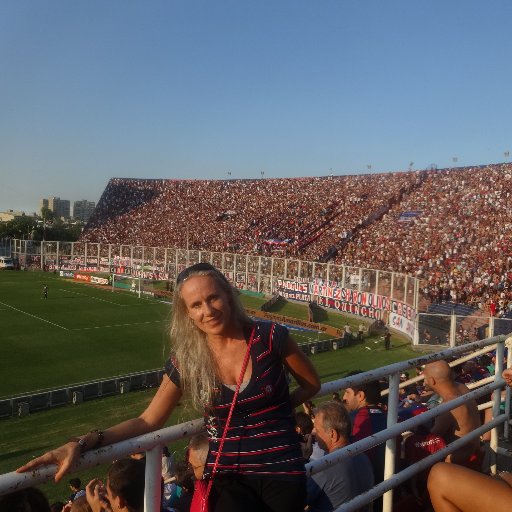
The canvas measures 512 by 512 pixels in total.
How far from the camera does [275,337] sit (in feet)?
8.83

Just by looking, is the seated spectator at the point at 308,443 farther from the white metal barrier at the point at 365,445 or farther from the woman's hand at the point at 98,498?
the woman's hand at the point at 98,498

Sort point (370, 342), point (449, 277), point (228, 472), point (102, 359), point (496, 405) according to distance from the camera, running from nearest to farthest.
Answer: point (228, 472) < point (496, 405) < point (102, 359) < point (370, 342) < point (449, 277)

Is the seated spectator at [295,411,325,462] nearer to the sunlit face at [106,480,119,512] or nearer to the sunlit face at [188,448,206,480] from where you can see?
the sunlit face at [188,448,206,480]

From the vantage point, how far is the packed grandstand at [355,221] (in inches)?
1362

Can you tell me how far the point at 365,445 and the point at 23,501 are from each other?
72.5 inches

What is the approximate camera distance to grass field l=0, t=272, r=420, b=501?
15344 mm

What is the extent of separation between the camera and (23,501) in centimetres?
234

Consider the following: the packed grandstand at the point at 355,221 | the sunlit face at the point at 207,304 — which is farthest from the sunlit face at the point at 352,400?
the packed grandstand at the point at 355,221

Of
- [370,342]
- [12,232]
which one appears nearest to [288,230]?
[370,342]

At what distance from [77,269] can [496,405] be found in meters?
58.8

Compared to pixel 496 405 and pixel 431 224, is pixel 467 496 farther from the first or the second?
pixel 431 224

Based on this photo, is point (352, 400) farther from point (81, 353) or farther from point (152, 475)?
point (81, 353)

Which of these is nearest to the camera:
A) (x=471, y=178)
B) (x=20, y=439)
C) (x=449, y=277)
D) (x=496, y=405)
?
(x=496, y=405)

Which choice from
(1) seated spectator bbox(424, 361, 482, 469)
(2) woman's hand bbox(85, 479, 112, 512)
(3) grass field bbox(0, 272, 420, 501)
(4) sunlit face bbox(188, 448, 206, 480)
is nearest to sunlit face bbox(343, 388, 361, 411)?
(1) seated spectator bbox(424, 361, 482, 469)
